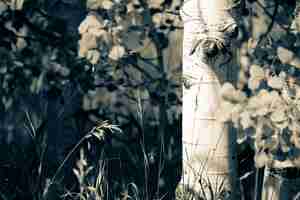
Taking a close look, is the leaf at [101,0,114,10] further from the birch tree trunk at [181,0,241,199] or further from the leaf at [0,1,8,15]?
the leaf at [0,1,8,15]

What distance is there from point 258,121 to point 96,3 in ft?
3.94

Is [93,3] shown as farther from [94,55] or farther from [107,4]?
[94,55]

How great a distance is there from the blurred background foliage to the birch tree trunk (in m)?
0.88

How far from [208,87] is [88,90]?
47.2 inches

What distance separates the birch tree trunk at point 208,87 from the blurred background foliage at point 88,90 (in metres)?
0.88

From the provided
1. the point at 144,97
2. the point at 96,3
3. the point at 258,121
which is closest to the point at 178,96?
the point at 144,97

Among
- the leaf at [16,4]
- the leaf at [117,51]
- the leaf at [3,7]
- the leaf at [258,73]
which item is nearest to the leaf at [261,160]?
the leaf at [258,73]

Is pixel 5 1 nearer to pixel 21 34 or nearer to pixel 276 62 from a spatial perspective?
pixel 21 34

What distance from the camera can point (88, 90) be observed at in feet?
9.50

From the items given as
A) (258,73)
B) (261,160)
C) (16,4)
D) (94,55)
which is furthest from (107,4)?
(261,160)

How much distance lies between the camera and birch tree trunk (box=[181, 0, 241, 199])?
1.84 metres

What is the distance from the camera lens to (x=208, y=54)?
185cm

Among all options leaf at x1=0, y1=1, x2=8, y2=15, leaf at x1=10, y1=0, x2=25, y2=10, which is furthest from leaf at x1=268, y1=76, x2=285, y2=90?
leaf at x1=0, y1=1, x2=8, y2=15

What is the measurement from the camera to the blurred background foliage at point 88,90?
2.81m
